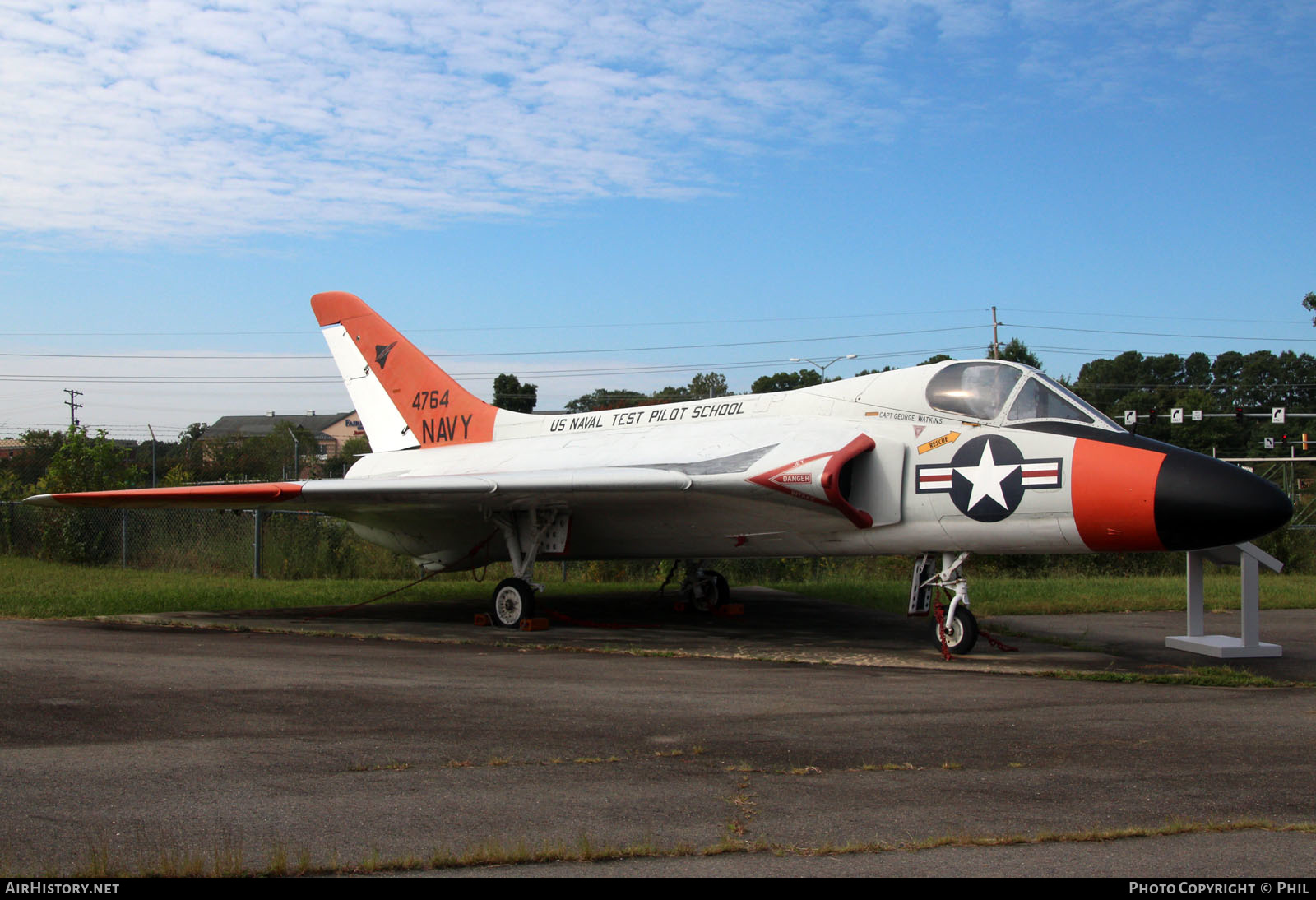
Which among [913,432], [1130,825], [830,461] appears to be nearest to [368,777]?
[1130,825]

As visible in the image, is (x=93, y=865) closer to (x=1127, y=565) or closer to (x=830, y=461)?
(x=830, y=461)

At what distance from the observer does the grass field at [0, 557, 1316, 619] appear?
46.0 feet

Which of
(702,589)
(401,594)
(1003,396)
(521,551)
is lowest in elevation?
(401,594)

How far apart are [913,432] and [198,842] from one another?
25.9 feet

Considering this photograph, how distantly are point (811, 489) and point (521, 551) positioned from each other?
431 cm

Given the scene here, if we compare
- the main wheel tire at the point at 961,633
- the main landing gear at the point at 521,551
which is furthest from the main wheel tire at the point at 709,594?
the main wheel tire at the point at 961,633

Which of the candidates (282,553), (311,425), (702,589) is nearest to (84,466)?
(282,553)

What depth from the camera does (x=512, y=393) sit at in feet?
222

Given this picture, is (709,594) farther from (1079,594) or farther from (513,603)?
(1079,594)

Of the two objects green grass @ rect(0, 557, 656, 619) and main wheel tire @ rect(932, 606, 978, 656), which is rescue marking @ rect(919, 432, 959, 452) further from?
green grass @ rect(0, 557, 656, 619)

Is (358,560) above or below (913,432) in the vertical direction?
below

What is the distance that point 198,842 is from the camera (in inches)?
156

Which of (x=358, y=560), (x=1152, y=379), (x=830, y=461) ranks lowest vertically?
(x=358, y=560)

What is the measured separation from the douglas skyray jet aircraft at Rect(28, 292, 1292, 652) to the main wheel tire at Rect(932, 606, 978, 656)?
0.02 meters
